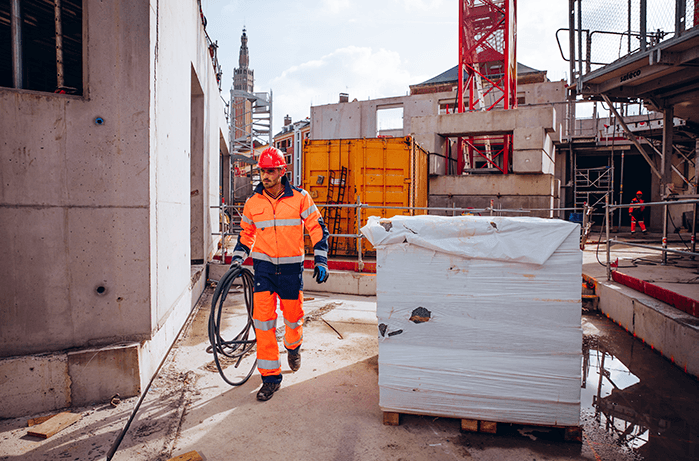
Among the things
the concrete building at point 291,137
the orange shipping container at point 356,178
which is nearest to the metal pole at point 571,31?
the orange shipping container at point 356,178

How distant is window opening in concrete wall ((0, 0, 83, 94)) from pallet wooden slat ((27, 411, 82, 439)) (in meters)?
2.55

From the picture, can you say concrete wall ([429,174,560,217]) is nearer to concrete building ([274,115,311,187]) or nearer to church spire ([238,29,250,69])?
concrete building ([274,115,311,187])

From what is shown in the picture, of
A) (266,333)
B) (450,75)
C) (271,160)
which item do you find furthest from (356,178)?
(450,75)

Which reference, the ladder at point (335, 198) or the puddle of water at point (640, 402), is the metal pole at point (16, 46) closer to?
the puddle of water at point (640, 402)

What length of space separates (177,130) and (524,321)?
394 cm

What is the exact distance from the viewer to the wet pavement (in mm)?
2646

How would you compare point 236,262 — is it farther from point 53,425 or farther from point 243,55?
point 243,55

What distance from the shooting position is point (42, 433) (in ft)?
9.18

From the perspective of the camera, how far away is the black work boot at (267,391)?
11.1ft

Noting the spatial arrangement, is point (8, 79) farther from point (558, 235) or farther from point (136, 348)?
point (558, 235)

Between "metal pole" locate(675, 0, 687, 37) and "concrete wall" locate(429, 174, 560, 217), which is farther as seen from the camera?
"concrete wall" locate(429, 174, 560, 217)

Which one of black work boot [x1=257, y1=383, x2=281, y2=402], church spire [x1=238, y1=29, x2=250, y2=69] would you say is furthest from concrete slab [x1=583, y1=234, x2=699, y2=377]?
church spire [x1=238, y1=29, x2=250, y2=69]

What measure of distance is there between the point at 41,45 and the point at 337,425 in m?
4.07

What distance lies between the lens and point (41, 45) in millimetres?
3689
